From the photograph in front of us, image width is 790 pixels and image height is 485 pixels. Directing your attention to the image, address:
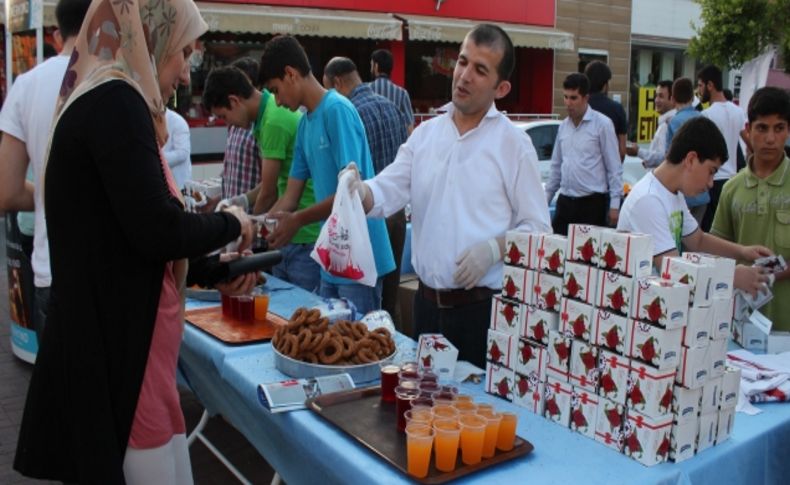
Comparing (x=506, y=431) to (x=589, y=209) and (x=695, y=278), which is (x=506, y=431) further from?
(x=589, y=209)

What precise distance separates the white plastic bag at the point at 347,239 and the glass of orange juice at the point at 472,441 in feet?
2.97

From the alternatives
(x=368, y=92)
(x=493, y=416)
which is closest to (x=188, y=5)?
(x=493, y=416)

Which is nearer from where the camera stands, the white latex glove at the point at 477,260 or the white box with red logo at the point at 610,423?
the white box with red logo at the point at 610,423

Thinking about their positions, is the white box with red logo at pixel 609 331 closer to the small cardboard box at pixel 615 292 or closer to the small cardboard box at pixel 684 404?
the small cardboard box at pixel 615 292

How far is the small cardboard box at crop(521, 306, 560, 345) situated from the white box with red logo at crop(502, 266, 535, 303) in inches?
1.7

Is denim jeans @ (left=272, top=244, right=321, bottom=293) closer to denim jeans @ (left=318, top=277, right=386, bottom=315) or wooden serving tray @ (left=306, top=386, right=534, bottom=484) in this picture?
denim jeans @ (left=318, top=277, right=386, bottom=315)

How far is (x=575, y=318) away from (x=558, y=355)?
13cm

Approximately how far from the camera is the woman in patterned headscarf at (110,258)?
5.16ft

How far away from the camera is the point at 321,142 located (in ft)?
11.6

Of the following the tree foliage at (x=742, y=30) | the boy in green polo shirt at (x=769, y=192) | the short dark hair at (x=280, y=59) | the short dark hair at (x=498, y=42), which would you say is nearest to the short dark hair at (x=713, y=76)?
the tree foliage at (x=742, y=30)

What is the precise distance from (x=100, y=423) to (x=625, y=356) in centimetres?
132

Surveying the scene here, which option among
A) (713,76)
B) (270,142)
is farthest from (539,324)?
(713,76)

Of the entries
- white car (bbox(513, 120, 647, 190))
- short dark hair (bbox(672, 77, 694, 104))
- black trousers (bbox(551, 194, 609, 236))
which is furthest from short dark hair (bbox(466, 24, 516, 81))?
white car (bbox(513, 120, 647, 190))

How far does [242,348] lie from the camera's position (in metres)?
2.83
